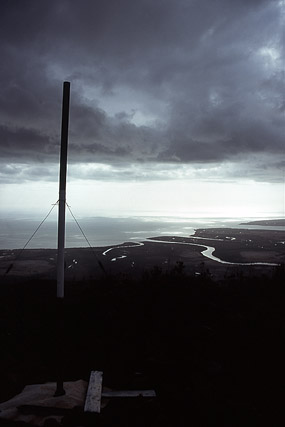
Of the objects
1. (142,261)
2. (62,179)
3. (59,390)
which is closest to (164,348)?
(59,390)

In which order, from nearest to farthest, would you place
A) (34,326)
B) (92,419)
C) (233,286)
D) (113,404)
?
1. (92,419)
2. (113,404)
3. (34,326)
4. (233,286)

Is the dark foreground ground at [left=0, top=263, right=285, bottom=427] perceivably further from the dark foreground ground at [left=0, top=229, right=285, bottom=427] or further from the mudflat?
the mudflat

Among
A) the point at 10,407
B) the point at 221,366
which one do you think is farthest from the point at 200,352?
the point at 10,407

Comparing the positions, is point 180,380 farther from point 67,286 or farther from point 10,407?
point 67,286

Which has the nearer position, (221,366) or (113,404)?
(113,404)

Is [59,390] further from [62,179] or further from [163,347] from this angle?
[62,179]

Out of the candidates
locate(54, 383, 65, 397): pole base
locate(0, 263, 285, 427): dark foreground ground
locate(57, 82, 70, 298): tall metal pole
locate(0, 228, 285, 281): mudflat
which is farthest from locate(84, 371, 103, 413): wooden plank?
locate(0, 228, 285, 281): mudflat

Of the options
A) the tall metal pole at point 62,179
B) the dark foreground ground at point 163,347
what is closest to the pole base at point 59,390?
the dark foreground ground at point 163,347
